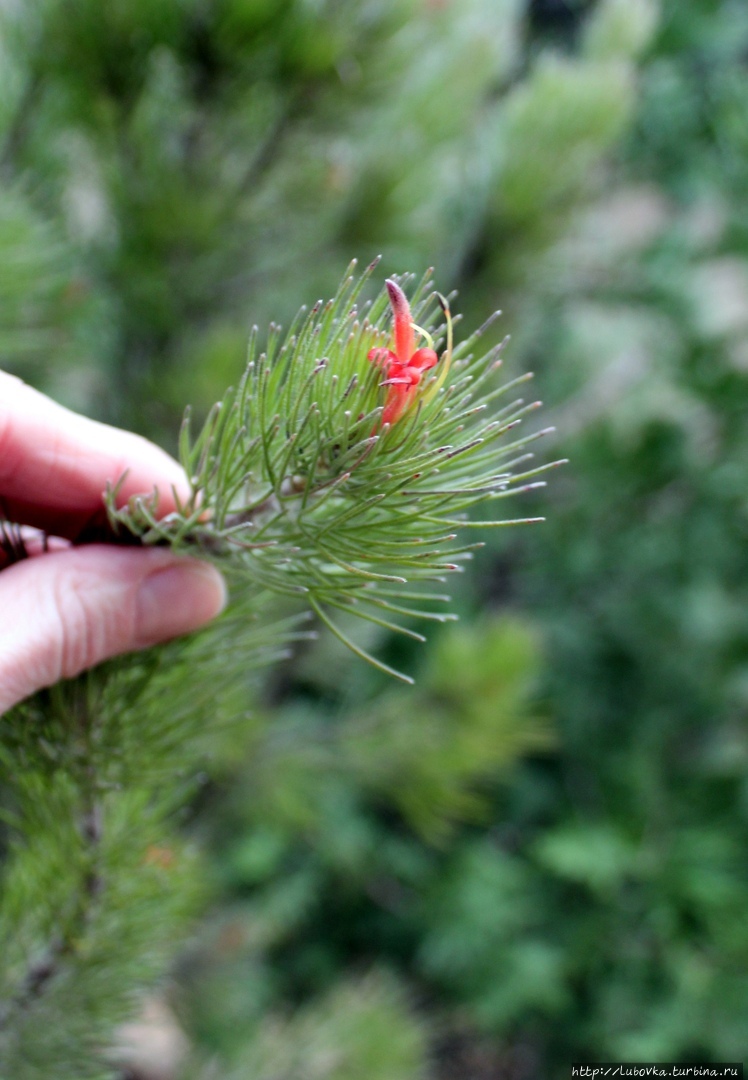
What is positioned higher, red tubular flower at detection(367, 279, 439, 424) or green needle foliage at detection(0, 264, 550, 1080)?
red tubular flower at detection(367, 279, 439, 424)

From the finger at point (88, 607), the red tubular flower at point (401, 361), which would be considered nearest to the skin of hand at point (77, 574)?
the finger at point (88, 607)

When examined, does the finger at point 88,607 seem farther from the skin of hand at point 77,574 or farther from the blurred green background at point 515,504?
the blurred green background at point 515,504

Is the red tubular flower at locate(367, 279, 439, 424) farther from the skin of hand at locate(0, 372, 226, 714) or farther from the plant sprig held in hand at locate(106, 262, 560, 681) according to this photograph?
the skin of hand at locate(0, 372, 226, 714)

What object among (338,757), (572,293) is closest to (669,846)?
(338,757)

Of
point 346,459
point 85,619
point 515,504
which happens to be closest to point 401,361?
point 346,459

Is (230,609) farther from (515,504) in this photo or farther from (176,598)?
(515,504)

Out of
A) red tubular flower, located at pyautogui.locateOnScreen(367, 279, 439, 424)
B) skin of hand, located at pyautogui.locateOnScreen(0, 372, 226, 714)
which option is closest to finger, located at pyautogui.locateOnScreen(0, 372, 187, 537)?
skin of hand, located at pyautogui.locateOnScreen(0, 372, 226, 714)
